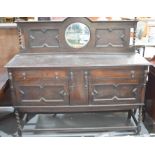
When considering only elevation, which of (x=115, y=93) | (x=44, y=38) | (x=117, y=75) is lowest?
(x=115, y=93)

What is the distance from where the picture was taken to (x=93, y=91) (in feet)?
5.60

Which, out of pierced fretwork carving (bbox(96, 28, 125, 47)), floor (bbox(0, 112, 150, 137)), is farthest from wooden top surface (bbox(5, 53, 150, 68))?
floor (bbox(0, 112, 150, 137))

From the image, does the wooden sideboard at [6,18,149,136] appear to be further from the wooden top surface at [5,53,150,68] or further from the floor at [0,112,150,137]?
the floor at [0,112,150,137]

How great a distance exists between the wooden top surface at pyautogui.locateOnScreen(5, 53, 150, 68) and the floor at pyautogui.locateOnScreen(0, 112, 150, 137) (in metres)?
0.61

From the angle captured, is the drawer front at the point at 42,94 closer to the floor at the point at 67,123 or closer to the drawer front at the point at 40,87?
the drawer front at the point at 40,87

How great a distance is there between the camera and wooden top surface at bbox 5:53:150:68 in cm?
163

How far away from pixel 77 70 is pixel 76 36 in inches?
15.0

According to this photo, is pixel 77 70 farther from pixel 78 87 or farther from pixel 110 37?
pixel 110 37

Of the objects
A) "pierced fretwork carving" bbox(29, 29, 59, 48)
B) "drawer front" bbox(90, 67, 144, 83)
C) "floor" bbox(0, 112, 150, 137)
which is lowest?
"floor" bbox(0, 112, 150, 137)

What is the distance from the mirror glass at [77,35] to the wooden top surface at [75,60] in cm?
11

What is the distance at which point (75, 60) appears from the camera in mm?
1748

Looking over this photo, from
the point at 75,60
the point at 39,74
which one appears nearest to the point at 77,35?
the point at 75,60
